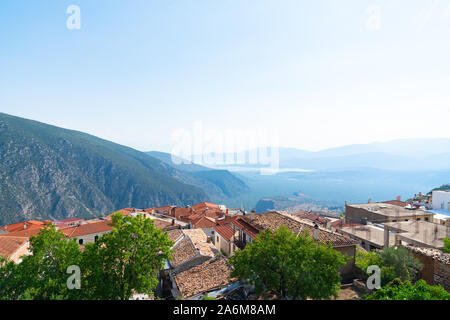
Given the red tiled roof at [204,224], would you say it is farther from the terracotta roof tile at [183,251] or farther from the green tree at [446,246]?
the green tree at [446,246]

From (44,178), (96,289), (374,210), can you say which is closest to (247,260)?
(96,289)

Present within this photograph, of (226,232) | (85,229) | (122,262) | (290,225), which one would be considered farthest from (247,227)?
(85,229)

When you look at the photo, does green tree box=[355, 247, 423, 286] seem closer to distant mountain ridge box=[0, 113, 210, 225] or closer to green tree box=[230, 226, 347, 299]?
green tree box=[230, 226, 347, 299]

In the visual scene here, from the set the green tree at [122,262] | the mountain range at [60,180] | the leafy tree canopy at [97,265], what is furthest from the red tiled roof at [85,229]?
the mountain range at [60,180]

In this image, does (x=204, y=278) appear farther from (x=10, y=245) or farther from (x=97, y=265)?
(x=10, y=245)

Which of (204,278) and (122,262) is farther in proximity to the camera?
(204,278)

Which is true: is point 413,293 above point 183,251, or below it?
above

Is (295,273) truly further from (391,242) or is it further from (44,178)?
(44,178)
